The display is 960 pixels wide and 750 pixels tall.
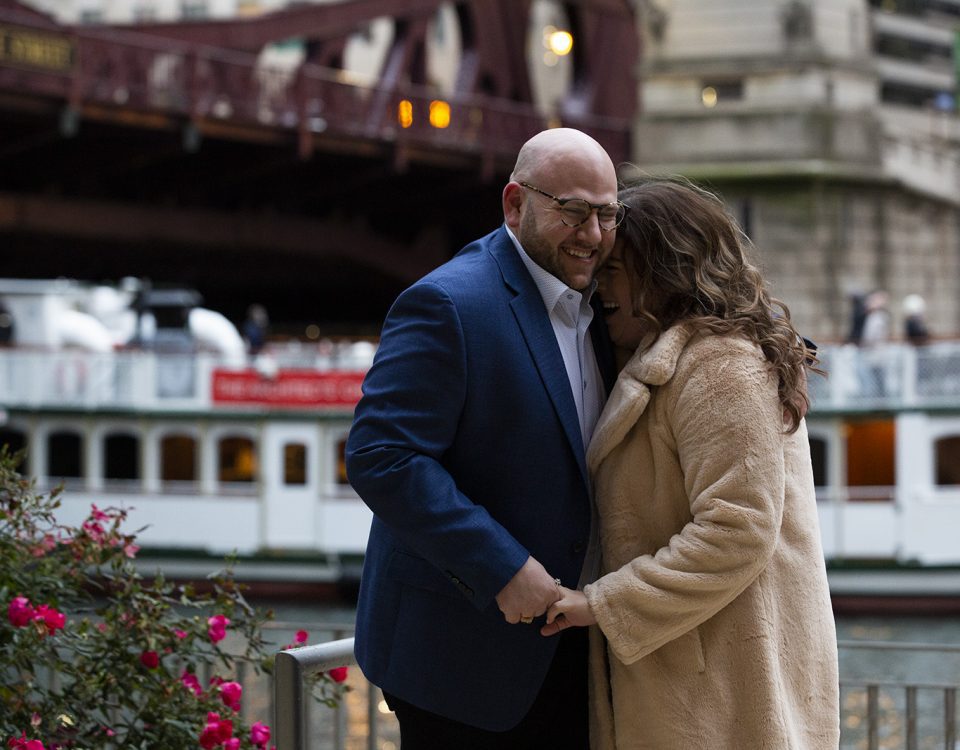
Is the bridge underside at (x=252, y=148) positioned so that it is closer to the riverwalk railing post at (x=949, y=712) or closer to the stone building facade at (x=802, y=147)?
the stone building facade at (x=802, y=147)

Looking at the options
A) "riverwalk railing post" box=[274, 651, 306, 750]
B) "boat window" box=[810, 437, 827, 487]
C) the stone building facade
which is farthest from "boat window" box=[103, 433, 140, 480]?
"riverwalk railing post" box=[274, 651, 306, 750]

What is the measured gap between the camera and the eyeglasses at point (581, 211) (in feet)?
9.71

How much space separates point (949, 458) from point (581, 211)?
15328 millimetres

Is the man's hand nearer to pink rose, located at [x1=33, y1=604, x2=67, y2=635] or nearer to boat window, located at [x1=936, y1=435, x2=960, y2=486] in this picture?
pink rose, located at [x1=33, y1=604, x2=67, y2=635]

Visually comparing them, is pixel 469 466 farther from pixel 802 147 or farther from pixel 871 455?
pixel 802 147

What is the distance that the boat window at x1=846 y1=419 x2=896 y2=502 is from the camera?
58.4 ft

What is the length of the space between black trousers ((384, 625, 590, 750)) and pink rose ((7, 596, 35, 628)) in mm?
848

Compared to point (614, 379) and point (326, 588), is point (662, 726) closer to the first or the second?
point (614, 379)

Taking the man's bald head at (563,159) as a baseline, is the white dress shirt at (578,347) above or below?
below

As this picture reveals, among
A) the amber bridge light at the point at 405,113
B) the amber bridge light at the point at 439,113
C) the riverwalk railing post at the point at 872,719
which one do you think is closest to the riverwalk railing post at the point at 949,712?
the riverwalk railing post at the point at 872,719

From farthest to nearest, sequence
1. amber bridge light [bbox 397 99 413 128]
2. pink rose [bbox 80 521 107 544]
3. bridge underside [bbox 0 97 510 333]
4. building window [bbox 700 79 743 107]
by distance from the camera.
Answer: building window [bbox 700 79 743 107] < amber bridge light [bbox 397 99 413 128] < bridge underside [bbox 0 97 510 333] < pink rose [bbox 80 521 107 544]

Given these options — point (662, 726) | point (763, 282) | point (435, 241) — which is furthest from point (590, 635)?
point (435, 241)

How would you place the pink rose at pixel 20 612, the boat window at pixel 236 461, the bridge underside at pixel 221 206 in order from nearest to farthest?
the pink rose at pixel 20 612 → the boat window at pixel 236 461 → the bridge underside at pixel 221 206

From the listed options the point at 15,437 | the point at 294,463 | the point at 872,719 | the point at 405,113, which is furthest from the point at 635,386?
the point at 405,113
